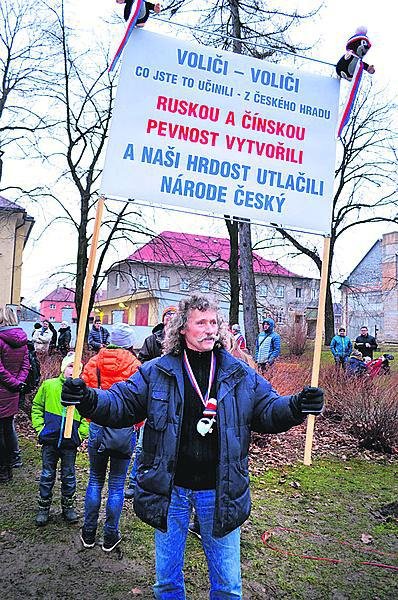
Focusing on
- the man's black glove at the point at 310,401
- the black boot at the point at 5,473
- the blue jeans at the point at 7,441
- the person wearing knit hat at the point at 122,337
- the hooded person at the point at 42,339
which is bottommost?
the black boot at the point at 5,473

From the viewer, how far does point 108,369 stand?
445cm

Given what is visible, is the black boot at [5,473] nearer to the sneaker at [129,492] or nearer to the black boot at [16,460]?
the black boot at [16,460]

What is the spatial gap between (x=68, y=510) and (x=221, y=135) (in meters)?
3.57

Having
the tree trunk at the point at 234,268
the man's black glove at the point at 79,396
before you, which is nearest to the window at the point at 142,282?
the tree trunk at the point at 234,268

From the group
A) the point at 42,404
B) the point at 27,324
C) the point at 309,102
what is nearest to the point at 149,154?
the point at 309,102

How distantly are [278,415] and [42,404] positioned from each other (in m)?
2.75

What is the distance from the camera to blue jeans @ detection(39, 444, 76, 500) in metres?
4.88

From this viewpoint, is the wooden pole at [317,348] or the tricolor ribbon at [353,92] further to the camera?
the tricolor ribbon at [353,92]

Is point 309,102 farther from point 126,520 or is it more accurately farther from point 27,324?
point 27,324

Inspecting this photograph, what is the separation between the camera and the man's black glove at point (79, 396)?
2.77 m

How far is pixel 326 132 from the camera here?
13.3ft

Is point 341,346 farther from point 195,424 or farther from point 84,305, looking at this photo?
point 195,424

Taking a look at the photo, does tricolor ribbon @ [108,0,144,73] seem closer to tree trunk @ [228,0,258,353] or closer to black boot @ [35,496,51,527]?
black boot @ [35,496,51,527]

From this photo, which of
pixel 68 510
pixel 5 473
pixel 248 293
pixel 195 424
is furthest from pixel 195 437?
pixel 248 293
